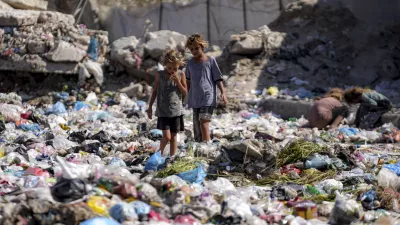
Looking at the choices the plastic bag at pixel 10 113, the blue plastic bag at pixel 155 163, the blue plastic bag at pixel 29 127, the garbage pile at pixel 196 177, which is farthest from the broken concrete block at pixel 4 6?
the blue plastic bag at pixel 155 163

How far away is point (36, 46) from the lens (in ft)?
40.1

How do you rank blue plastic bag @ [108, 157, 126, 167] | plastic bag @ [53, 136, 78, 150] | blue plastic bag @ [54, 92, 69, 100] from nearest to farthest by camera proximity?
blue plastic bag @ [108, 157, 126, 167] < plastic bag @ [53, 136, 78, 150] < blue plastic bag @ [54, 92, 69, 100]

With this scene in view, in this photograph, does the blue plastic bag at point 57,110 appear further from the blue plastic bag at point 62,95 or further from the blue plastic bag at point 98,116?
the blue plastic bag at point 62,95

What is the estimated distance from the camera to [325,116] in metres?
8.02

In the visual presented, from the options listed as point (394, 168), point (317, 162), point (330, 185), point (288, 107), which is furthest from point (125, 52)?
point (330, 185)

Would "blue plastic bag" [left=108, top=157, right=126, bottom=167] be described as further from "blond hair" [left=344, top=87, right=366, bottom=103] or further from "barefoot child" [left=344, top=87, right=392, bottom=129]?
"blond hair" [left=344, top=87, right=366, bottom=103]

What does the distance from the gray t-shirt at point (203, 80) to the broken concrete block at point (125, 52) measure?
279 inches

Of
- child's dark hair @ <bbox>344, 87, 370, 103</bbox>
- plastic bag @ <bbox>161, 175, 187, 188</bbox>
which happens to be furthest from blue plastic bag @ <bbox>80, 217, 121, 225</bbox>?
child's dark hair @ <bbox>344, 87, 370, 103</bbox>

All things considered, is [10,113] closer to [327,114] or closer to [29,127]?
[29,127]

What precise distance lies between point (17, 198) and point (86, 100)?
762 centimetres

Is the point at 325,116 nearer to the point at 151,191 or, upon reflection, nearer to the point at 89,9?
the point at 151,191

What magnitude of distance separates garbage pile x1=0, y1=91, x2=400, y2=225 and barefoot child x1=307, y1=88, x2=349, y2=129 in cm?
25

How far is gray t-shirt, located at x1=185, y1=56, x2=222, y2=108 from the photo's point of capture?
5895 mm

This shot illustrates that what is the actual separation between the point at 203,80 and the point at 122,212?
2.91m
